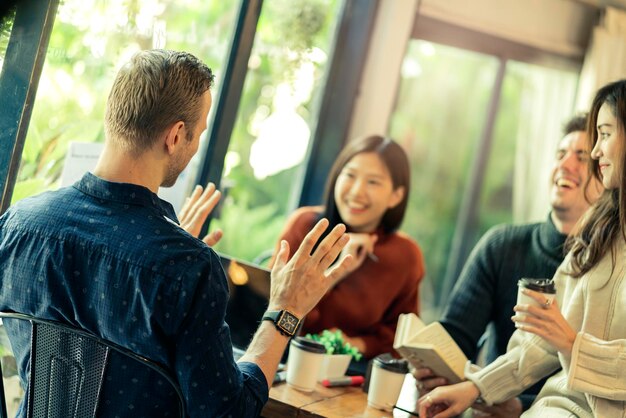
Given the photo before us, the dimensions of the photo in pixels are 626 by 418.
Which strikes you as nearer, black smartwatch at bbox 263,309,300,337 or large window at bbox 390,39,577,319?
black smartwatch at bbox 263,309,300,337

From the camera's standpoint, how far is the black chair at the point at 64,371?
158 centimetres

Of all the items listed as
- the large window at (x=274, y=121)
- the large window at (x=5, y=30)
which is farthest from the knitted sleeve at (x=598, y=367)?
the large window at (x=274, y=121)

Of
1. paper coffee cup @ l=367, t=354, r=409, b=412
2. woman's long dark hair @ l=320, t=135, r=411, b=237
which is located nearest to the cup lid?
paper coffee cup @ l=367, t=354, r=409, b=412

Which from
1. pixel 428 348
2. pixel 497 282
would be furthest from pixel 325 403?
pixel 497 282

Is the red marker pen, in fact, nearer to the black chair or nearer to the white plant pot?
the white plant pot

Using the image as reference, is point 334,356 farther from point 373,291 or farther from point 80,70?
point 80,70

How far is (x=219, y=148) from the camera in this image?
347cm

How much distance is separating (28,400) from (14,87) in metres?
0.96

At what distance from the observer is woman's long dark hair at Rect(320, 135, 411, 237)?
A: 336 cm

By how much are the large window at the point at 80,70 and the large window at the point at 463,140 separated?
321 cm

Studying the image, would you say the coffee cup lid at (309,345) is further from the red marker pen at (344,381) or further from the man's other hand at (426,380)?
the man's other hand at (426,380)

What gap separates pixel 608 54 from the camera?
565cm

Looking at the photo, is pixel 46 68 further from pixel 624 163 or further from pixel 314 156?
pixel 314 156

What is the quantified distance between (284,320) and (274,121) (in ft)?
8.16
